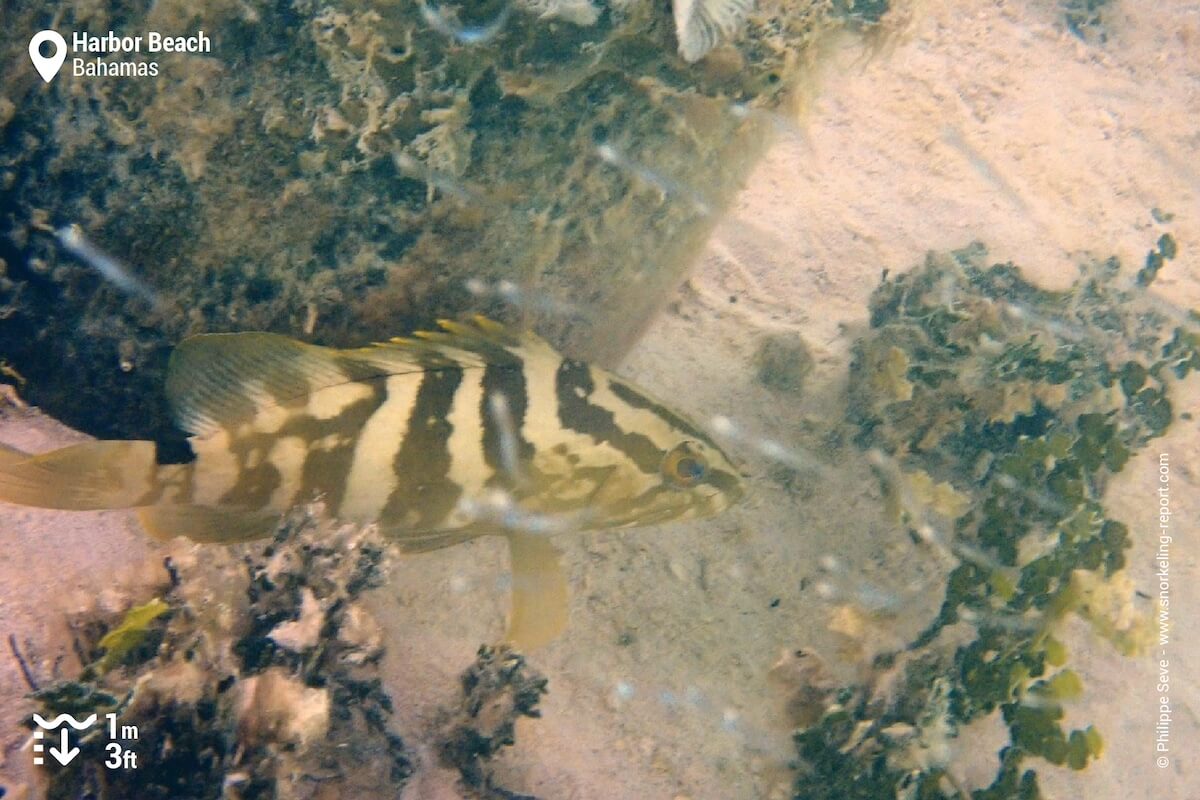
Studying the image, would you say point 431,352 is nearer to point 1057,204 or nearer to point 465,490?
point 465,490

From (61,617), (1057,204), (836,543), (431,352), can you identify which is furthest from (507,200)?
(1057,204)

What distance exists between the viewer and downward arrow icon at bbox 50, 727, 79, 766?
2.47 m

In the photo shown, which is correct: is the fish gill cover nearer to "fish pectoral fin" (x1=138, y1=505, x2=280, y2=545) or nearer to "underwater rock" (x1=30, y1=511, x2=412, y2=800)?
"fish pectoral fin" (x1=138, y1=505, x2=280, y2=545)

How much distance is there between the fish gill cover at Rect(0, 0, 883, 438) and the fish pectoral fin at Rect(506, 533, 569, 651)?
44.7 inches

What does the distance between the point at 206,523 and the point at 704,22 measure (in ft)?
8.84

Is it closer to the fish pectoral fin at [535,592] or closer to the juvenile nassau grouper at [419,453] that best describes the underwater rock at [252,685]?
the juvenile nassau grouper at [419,453]

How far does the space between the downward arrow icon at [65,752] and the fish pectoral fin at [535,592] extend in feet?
5.20

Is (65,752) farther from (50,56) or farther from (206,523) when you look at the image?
(50,56)

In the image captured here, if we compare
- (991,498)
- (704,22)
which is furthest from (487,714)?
(991,498)

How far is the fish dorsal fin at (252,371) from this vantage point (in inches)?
120

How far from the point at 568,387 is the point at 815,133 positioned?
5487 millimetres

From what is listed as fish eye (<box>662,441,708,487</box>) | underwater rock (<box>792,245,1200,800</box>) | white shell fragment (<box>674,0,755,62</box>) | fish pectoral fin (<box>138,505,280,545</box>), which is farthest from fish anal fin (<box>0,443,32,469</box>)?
underwater rock (<box>792,245,1200,800</box>)

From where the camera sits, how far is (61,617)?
2863 millimetres

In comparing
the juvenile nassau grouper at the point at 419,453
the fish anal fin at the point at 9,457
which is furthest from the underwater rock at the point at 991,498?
the fish anal fin at the point at 9,457
